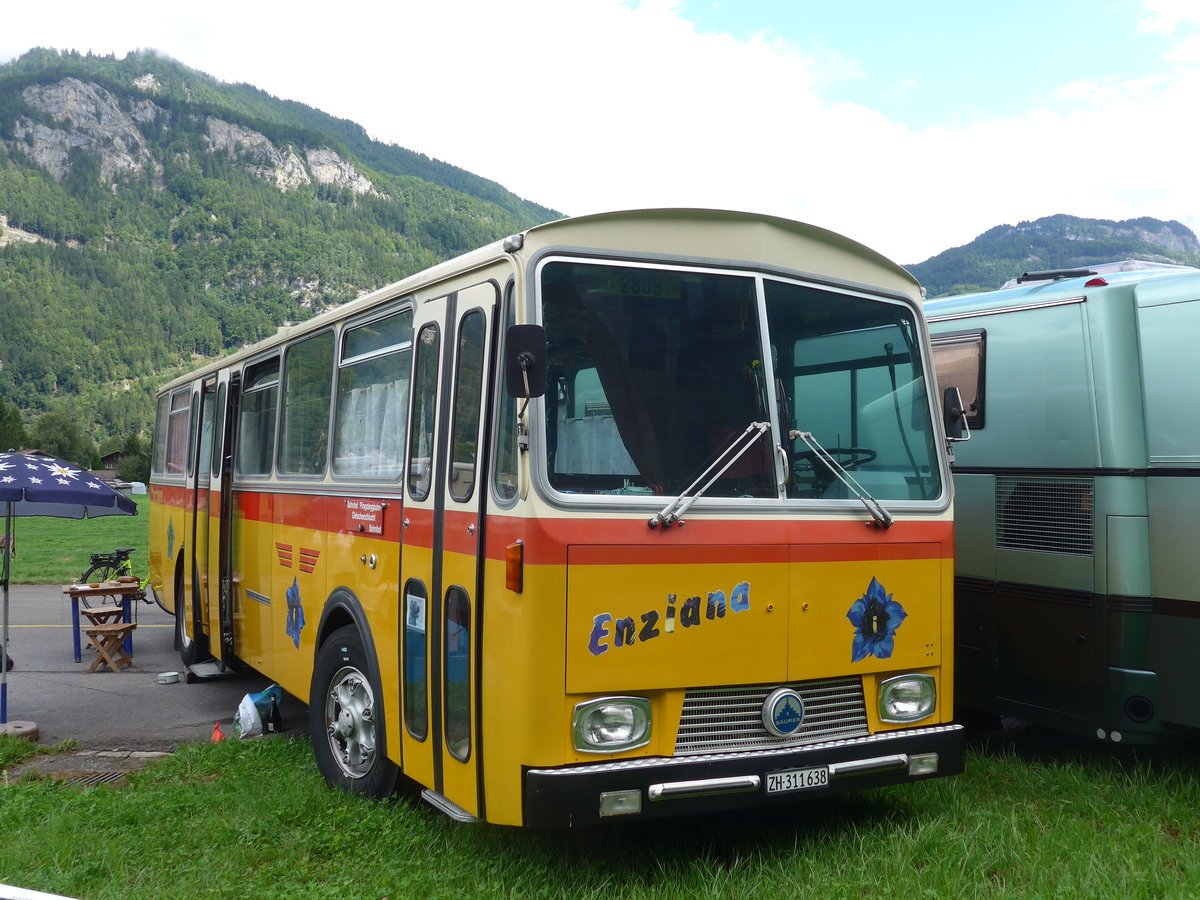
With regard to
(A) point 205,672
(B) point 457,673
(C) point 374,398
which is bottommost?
(A) point 205,672

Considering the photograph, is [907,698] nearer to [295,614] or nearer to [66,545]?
[295,614]

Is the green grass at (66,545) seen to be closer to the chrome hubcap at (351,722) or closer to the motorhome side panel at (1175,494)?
the chrome hubcap at (351,722)

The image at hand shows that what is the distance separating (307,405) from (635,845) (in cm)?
361

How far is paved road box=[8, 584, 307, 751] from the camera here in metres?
8.09

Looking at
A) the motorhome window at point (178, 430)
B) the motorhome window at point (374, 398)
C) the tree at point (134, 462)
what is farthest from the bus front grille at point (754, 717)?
the tree at point (134, 462)

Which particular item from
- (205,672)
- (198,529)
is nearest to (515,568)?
(205,672)

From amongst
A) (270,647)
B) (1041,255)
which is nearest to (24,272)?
(1041,255)

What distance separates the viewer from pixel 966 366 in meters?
7.03

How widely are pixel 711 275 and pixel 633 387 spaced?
0.68 meters

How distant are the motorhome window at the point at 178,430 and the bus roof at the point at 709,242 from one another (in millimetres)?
6221

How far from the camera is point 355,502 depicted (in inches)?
236

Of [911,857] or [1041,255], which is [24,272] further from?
[911,857]

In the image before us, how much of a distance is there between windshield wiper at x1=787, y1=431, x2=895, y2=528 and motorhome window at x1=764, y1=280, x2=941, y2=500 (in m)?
0.02

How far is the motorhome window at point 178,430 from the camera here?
430 inches
